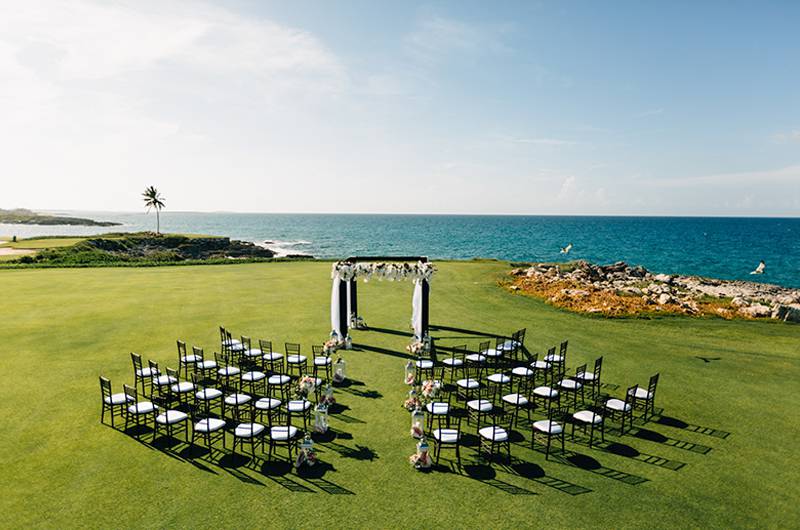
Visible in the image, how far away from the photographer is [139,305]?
89.5 feet

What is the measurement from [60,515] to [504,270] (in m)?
37.7

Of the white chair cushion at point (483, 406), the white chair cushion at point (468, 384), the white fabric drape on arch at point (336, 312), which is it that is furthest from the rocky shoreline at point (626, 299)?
the white chair cushion at point (483, 406)

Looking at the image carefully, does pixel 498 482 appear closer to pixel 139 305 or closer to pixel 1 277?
pixel 139 305

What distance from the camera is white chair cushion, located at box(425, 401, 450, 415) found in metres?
12.7

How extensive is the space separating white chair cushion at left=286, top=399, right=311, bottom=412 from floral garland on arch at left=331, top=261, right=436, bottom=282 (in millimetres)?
8452

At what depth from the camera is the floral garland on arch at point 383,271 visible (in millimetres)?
20938

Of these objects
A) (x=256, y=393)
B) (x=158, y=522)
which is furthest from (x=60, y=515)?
(x=256, y=393)

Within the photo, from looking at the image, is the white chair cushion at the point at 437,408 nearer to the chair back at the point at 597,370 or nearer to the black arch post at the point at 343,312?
the chair back at the point at 597,370

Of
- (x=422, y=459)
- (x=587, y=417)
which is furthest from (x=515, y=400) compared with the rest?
(x=422, y=459)

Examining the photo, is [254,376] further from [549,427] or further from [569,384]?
[569,384]

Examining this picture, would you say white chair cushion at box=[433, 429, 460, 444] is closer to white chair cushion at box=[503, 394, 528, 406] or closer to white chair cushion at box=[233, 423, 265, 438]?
white chair cushion at box=[503, 394, 528, 406]

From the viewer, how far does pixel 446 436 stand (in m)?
11.5

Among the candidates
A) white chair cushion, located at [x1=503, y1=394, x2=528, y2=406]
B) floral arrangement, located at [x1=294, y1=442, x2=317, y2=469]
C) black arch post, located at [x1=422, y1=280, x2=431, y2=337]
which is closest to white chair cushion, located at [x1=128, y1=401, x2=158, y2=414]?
floral arrangement, located at [x1=294, y1=442, x2=317, y2=469]

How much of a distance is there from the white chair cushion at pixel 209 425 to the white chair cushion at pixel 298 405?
1.88m
